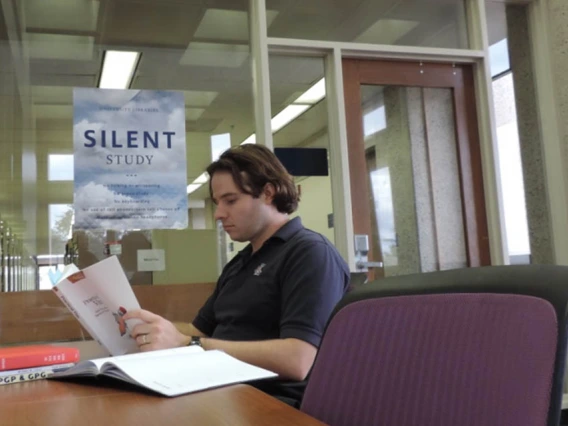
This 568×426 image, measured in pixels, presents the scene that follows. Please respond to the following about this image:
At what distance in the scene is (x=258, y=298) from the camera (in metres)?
1.53

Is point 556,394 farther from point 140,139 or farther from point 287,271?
point 140,139

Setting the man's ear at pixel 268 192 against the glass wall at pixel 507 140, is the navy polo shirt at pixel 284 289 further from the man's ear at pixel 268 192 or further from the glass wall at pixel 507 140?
the glass wall at pixel 507 140

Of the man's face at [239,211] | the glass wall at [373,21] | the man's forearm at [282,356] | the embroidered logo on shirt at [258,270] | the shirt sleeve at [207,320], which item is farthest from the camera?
the glass wall at [373,21]

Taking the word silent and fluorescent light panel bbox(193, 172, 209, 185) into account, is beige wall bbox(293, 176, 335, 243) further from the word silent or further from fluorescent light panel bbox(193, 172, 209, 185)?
the word silent

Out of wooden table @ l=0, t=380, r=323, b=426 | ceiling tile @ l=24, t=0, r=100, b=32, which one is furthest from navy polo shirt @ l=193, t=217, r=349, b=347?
ceiling tile @ l=24, t=0, r=100, b=32

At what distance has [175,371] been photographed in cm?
90

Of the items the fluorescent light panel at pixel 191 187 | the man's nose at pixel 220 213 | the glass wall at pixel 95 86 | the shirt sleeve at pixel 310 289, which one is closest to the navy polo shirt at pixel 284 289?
the shirt sleeve at pixel 310 289

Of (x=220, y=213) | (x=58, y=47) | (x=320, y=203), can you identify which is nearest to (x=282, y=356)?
(x=220, y=213)

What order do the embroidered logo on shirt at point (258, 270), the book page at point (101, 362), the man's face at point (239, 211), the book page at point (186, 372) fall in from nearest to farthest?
the book page at point (186, 372) → the book page at point (101, 362) → the embroidered logo on shirt at point (258, 270) → the man's face at point (239, 211)

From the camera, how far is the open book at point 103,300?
1324mm

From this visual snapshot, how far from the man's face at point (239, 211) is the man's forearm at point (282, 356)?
422mm

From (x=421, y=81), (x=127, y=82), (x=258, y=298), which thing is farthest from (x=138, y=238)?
(x=421, y=81)

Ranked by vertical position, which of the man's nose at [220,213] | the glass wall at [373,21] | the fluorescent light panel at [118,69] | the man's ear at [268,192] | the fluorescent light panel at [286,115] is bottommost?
the man's nose at [220,213]

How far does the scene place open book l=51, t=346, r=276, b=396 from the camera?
83cm
